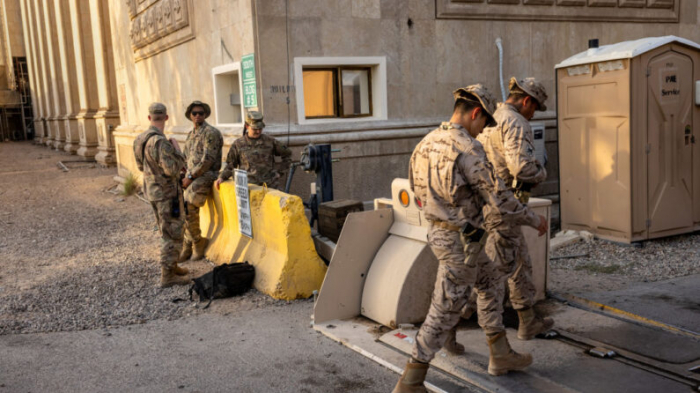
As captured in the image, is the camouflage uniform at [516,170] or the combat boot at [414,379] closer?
the combat boot at [414,379]

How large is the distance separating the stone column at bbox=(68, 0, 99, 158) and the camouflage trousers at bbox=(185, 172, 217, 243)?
55.5 ft

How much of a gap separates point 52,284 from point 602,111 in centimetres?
694

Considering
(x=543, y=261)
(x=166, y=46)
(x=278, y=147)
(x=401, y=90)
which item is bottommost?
(x=543, y=261)

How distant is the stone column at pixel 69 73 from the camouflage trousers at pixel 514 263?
2611 cm

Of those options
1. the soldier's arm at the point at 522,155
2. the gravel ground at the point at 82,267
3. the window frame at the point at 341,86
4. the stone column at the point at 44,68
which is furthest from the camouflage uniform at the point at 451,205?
the stone column at the point at 44,68

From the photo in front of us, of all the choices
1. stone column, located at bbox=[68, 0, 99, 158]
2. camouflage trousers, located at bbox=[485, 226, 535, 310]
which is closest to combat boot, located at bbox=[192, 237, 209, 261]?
camouflage trousers, located at bbox=[485, 226, 535, 310]

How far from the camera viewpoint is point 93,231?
418 inches

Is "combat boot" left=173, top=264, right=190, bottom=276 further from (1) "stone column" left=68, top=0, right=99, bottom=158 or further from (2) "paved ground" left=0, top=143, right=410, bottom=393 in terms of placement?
(1) "stone column" left=68, top=0, right=99, bottom=158

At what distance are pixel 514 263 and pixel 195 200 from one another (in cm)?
495

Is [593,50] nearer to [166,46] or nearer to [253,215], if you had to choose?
[253,215]

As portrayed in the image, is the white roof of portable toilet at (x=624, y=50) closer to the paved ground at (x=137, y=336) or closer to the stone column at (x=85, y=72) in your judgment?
the paved ground at (x=137, y=336)

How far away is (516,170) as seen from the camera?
480cm

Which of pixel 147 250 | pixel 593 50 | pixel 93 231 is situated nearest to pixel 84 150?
pixel 93 231

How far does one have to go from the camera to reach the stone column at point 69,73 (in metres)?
26.3
